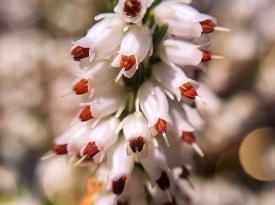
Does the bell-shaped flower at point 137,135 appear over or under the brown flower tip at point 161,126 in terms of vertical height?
under

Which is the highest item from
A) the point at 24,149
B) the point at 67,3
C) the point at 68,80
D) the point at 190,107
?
the point at 190,107

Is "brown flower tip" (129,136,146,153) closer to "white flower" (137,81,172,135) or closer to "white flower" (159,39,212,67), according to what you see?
"white flower" (137,81,172,135)

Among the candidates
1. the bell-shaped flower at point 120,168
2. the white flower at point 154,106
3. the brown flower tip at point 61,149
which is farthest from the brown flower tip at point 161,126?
the brown flower tip at point 61,149

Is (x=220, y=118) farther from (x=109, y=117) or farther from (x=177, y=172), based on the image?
(x=109, y=117)

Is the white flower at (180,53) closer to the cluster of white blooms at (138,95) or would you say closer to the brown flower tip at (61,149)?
the cluster of white blooms at (138,95)

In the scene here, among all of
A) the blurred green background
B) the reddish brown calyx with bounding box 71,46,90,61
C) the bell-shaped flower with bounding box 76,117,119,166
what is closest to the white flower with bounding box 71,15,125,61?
the reddish brown calyx with bounding box 71,46,90,61

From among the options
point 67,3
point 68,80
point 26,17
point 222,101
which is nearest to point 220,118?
point 222,101
